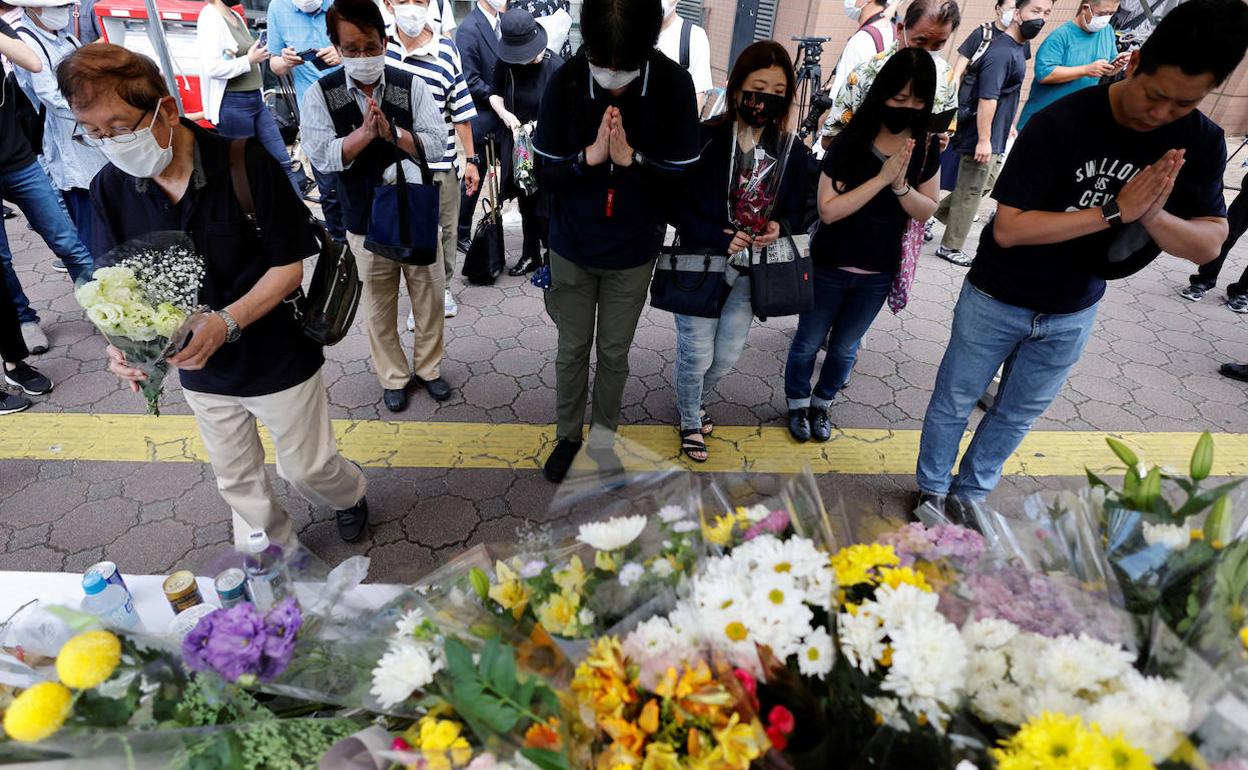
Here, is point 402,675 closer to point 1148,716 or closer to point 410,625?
point 410,625

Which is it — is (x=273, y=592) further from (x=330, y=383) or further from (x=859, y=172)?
(x=330, y=383)

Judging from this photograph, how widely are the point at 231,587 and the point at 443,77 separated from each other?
288 centimetres

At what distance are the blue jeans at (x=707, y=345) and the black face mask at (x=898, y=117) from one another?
77cm

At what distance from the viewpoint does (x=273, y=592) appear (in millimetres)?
1271

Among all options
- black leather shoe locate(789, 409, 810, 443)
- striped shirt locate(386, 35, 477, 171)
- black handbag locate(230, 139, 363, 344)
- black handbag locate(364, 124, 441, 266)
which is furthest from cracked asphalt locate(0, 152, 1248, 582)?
striped shirt locate(386, 35, 477, 171)

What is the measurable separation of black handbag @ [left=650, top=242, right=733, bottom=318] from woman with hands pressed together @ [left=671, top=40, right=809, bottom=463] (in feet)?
0.12

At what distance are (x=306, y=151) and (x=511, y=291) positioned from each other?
2.16 m

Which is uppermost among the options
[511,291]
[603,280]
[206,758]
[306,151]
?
[306,151]

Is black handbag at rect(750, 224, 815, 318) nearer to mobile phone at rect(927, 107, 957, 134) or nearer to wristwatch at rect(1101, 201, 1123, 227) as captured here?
mobile phone at rect(927, 107, 957, 134)

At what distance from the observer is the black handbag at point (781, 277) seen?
9.05 ft

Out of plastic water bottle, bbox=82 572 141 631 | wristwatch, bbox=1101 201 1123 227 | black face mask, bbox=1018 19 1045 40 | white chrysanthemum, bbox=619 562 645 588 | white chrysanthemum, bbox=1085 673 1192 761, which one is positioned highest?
black face mask, bbox=1018 19 1045 40

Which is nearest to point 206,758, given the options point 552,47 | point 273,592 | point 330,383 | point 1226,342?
point 273,592

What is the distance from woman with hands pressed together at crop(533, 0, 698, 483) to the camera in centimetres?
222

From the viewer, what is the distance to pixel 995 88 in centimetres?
487
